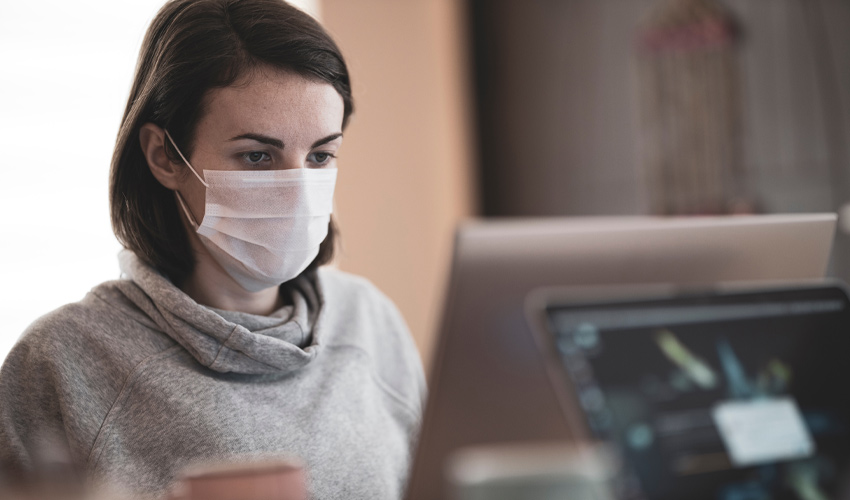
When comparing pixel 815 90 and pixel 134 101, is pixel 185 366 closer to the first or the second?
pixel 134 101

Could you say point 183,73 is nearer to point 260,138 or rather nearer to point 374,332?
point 260,138

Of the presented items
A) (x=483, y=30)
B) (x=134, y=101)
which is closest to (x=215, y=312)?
(x=134, y=101)

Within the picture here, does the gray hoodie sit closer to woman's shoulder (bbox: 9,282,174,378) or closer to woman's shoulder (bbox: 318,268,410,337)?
woman's shoulder (bbox: 9,282,174,378)

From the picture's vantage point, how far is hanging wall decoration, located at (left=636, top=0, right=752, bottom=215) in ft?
8.68

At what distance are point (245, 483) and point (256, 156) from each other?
0.63m

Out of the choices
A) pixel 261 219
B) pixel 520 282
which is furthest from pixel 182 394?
pixel 520 282

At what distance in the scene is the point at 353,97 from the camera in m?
1.30

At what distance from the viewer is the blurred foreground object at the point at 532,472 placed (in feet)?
1.84

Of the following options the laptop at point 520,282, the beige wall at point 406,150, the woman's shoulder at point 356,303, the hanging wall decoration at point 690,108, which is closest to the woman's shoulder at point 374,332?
the woman's shoulder at point 356,303

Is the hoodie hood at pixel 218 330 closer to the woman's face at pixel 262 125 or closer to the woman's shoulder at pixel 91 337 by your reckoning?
the woman's shoulder at pixel 91 337

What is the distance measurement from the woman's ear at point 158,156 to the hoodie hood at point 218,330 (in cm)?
14

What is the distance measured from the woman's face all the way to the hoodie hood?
14 centimetres

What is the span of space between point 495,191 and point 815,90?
130 cm

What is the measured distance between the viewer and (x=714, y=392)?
64 centimetres
